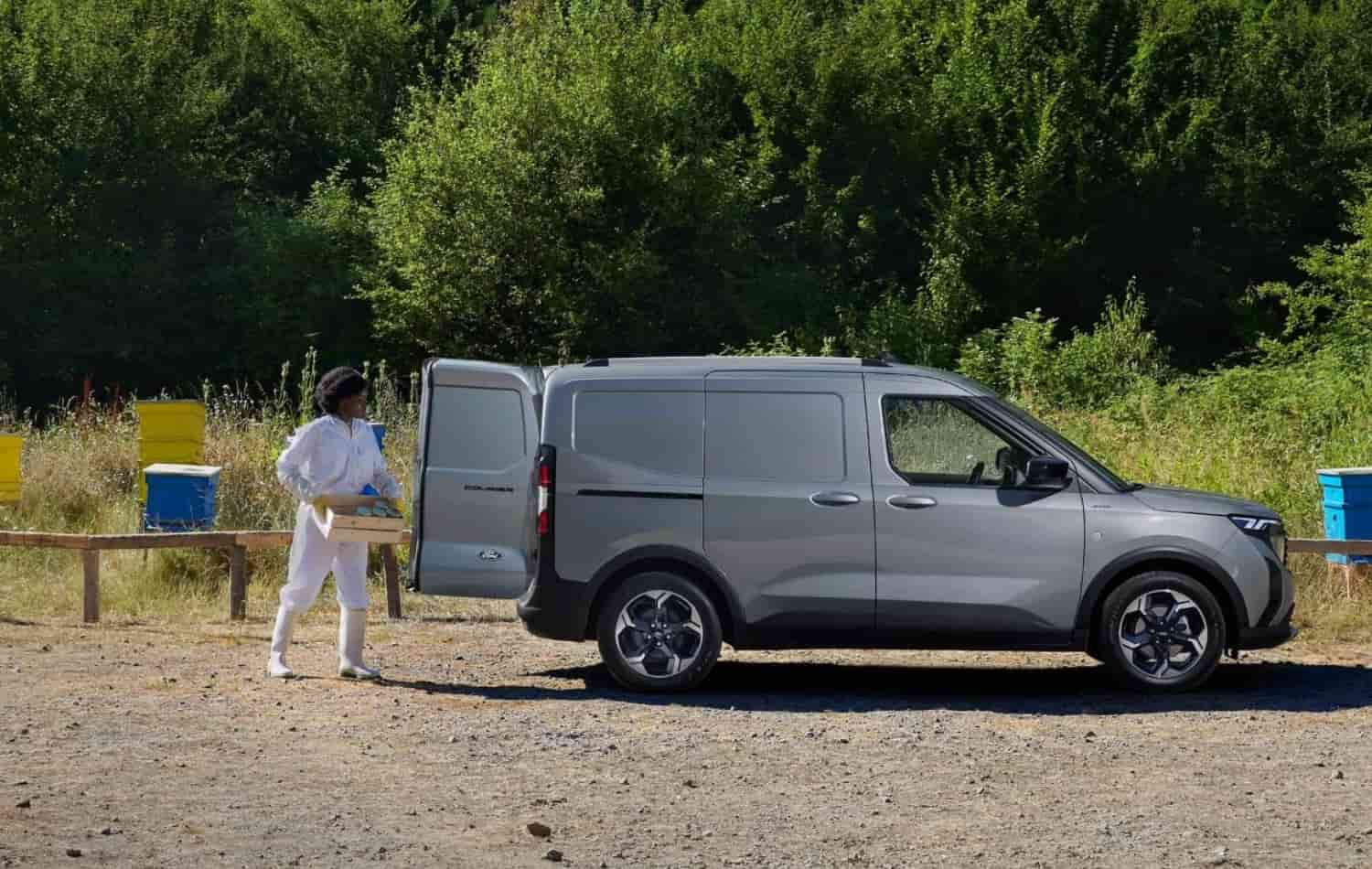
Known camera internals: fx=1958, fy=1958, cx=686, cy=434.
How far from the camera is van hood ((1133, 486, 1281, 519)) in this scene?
1123 centimetres

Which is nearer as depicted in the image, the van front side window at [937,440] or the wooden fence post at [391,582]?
the wooden fence post at [391,582]

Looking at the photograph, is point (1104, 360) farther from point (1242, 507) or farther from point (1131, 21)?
point (1242, 507)

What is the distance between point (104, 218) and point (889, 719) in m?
34.8

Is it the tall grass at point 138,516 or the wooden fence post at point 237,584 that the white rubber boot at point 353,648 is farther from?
the tall grass at point 138,516

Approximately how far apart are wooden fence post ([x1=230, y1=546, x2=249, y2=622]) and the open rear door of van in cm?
368

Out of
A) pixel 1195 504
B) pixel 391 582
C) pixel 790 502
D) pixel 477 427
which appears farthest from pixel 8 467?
pixel 1195 504

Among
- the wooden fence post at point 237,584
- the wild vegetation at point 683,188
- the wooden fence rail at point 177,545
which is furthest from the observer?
the wild vegetation at point 683,188

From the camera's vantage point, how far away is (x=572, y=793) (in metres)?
8.42

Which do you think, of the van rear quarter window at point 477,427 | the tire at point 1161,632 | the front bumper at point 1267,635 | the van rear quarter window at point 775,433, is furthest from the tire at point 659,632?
the front bumper at point 1267,635

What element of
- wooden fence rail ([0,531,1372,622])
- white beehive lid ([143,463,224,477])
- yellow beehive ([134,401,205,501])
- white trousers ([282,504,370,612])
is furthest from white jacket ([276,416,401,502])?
yellow beehive ([134,401,205,501])

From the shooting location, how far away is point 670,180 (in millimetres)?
39938

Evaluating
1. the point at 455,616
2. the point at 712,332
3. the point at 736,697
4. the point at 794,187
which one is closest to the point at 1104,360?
the point at 712,332

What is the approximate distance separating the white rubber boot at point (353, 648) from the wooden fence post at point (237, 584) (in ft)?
10.1

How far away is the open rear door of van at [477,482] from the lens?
11.2 meters
